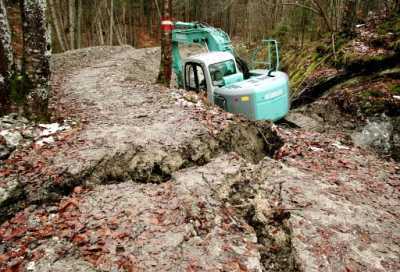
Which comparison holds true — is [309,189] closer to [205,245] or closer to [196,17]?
[205,245]

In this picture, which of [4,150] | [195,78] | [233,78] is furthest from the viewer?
[195,78]

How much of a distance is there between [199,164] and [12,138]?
3.15 metres

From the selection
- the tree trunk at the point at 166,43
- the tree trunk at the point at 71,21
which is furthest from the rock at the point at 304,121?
the tree trunk at the point at 71,21

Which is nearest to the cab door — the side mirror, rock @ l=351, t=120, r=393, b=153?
the side mirror

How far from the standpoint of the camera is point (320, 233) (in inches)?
197

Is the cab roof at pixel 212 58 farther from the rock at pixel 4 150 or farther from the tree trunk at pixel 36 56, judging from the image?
the rock at pixel 4 150

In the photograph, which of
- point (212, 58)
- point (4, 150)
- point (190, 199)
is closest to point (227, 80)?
point (212, 58)

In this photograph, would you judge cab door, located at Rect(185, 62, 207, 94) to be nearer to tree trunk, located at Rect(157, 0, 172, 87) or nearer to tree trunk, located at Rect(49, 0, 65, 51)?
tree trunk, located at Rect(157, 0, 172, 87)

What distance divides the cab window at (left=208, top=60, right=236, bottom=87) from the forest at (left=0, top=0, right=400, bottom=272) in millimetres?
40

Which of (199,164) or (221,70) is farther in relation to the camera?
(221,70)

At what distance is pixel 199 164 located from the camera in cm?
617

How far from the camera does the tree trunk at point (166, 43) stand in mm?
9562

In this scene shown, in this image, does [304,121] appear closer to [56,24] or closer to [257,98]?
[257,98]

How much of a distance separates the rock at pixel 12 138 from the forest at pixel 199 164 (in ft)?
0.06
